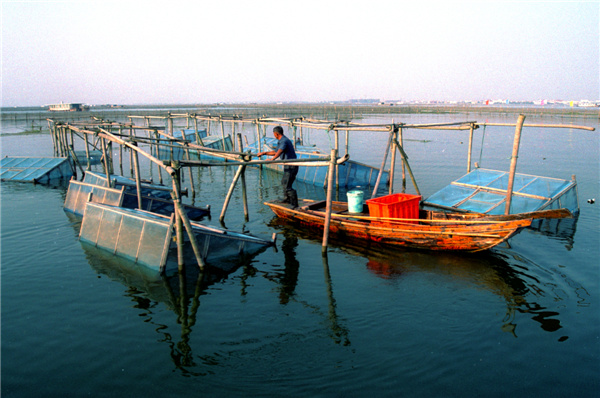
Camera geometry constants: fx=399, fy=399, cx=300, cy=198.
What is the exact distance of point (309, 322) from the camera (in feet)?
25.1

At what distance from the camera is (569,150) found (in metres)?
33.2

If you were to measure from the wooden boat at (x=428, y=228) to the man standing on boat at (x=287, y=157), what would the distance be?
1.66 feet

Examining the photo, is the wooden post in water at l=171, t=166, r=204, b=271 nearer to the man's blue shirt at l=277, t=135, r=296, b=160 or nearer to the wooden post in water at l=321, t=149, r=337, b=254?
the wooden post in water at l=321, t=149, r=337, b=254

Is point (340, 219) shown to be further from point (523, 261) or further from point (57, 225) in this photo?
point (57, 225)

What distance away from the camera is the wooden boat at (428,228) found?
385 inches

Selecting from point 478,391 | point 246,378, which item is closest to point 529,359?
point 478,391

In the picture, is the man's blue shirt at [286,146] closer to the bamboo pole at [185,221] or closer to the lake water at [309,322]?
the lake water at [309,322]

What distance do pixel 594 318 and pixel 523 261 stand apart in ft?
9.68

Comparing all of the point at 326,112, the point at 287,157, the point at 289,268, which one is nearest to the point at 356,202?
the point at 287,157

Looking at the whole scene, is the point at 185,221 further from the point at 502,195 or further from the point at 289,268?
the point at 502,195

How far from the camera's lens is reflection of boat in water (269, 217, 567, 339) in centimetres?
796

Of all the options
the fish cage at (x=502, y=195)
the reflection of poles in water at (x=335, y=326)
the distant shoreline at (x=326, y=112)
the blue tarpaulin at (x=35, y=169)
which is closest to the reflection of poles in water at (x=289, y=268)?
the reflection of poles in water at (x=335, y=326)

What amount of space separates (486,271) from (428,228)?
69.1 inches

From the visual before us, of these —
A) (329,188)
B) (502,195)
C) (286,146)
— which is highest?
(286,146)
